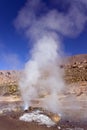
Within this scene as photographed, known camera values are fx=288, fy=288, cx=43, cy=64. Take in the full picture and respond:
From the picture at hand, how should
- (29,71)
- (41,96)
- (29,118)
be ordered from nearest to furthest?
(29,118), (29,71), (41,96)

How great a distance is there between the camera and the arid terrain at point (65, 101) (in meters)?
16.7

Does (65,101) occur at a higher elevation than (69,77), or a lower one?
lower

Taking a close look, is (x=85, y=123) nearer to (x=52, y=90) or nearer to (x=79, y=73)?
(x=52, y=90)

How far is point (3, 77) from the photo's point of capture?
111 meters

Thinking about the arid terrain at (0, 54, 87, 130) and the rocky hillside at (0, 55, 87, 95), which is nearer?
the arid terrain at (0, 54, 87, 130)

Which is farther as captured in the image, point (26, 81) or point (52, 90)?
point (52, 90)

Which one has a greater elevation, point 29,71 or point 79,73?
point 79,73

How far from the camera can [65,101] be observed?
39.3 m

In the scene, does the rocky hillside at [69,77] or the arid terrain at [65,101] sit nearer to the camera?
the arid terrain at [65,101]

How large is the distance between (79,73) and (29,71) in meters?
46.5

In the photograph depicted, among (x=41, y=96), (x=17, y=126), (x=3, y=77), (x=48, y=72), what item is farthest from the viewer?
(x=3, y=77)

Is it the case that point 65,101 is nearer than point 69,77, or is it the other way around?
point 65,101

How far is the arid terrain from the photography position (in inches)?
658

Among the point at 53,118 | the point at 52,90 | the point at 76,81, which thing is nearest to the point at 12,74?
the point at 76,81
